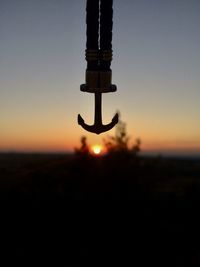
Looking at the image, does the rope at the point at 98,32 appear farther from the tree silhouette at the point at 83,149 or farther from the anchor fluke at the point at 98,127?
the tree silhouette at the point at 83,149

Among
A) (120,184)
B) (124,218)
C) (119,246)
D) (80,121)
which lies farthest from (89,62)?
(120,184)

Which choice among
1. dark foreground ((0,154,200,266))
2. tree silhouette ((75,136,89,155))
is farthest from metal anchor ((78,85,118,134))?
tree silhouette ((75,136,89,155))

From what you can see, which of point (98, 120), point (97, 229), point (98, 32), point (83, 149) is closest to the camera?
point (98, 32)

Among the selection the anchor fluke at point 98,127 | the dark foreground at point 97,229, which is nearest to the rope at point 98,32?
the anchor fluke at point 98,127

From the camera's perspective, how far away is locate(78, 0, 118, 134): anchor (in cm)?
450

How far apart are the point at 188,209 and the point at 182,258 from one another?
4834 millimetres

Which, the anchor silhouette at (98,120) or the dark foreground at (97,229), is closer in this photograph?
the anchor silhouette at (98,120)

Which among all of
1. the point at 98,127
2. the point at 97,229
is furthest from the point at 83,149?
the point at 98,127

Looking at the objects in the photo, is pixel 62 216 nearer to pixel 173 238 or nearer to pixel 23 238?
pixel 23 238

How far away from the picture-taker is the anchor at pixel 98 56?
450cm

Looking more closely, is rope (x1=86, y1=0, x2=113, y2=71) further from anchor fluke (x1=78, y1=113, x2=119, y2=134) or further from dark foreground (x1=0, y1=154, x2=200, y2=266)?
dark foreground (x1=0, y1=154, x2=200, y2=266)

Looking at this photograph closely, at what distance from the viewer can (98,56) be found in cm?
466

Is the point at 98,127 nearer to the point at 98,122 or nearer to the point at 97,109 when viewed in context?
the point at 98,122

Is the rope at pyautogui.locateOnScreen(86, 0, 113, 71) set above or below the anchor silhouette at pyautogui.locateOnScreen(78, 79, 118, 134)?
above
